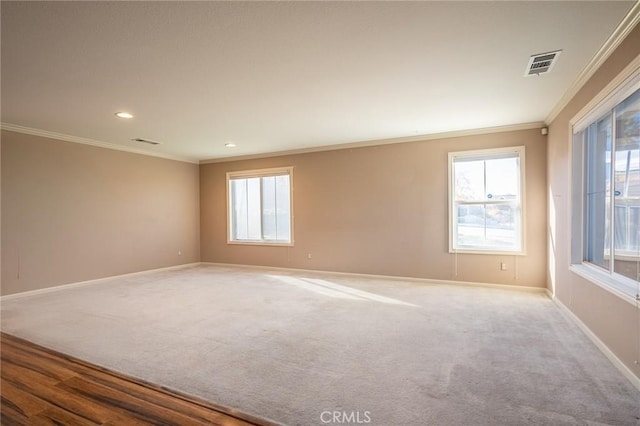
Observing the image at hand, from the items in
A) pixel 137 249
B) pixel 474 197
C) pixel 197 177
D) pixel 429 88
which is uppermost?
pixel 429 88

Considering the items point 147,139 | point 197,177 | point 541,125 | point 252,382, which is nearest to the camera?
point 252,382

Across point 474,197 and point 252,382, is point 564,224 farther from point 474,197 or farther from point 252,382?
point 252,382

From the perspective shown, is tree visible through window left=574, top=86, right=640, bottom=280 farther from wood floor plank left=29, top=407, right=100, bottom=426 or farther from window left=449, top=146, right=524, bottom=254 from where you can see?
wood floor plank left=29, top=407, right=100, bottom=426

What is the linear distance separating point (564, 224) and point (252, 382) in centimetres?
391

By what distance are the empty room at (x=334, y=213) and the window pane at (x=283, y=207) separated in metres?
0.06

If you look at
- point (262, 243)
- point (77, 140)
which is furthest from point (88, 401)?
point (262, 243)

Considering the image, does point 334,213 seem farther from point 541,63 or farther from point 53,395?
point 53,395

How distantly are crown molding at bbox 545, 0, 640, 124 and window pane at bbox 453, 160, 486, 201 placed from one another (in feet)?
5.03

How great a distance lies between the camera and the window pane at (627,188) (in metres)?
2.49

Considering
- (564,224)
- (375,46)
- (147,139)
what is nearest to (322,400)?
(375,46)

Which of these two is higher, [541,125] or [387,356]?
[541,125]

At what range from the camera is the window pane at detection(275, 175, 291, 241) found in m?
6.93

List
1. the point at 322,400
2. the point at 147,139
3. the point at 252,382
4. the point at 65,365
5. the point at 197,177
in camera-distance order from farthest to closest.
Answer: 1. the point at 197,177
2. the point at 147,139
3. the point at 65,365
4. the point at 252,382
5. the point at 322,400

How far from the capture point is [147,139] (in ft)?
18.6
